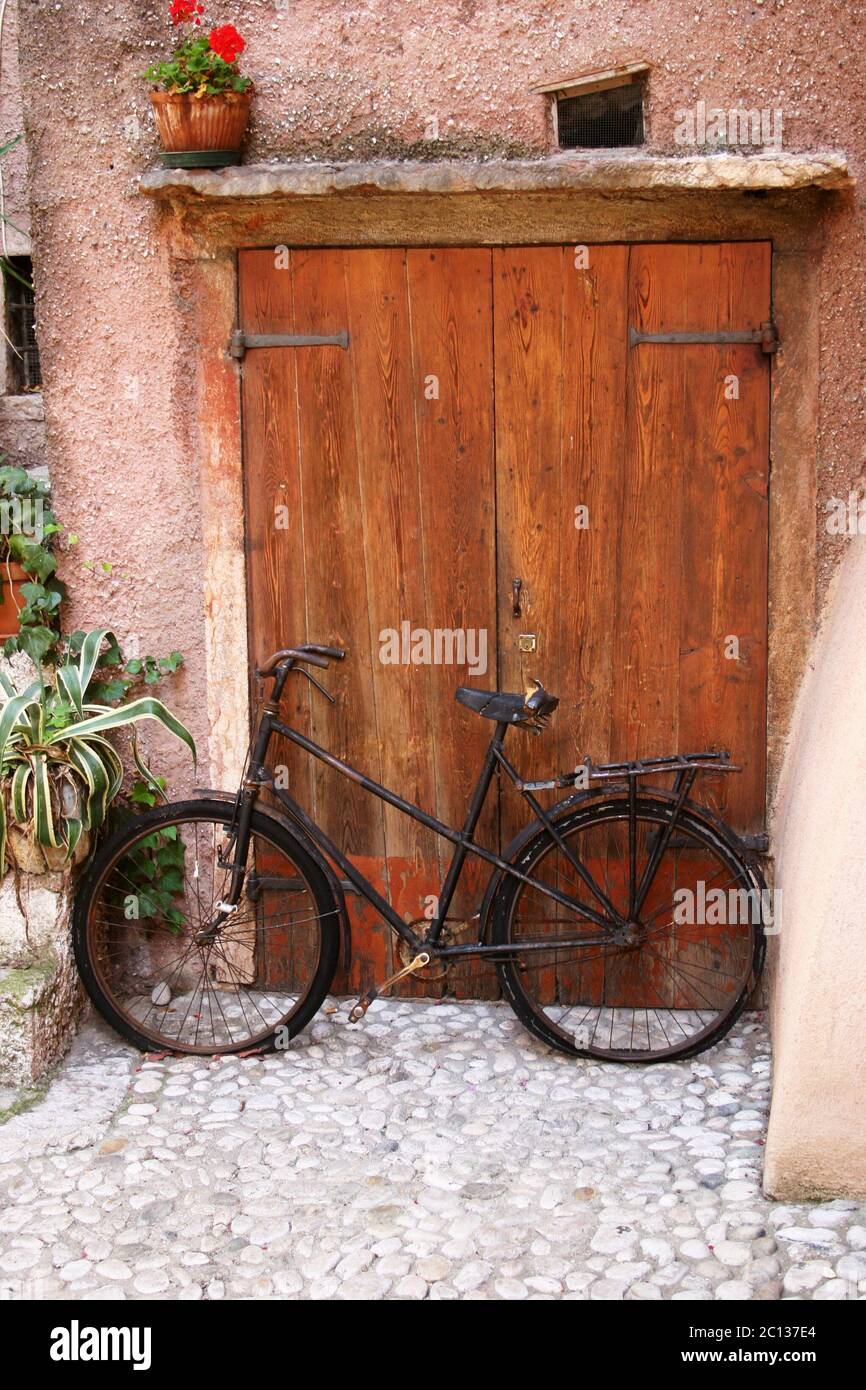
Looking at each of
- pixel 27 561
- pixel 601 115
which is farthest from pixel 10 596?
pixel 601 115

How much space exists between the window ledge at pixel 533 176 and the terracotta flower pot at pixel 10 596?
1361mm

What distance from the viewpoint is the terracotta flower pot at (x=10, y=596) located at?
15.7 ft

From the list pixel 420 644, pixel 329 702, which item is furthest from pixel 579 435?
pixel 329 702

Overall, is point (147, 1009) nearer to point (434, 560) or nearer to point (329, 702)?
point (329, 702)

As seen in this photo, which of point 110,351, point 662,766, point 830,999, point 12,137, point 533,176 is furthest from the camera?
point 12,137

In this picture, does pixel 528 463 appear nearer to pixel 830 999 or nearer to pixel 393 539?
pixel 393 539

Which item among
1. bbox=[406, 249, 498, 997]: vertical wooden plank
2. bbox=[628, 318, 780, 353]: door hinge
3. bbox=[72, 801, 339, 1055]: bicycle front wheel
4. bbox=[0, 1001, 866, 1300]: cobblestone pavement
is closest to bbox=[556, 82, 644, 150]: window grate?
bbox=[406, 249, 498, 997]: vertical wooden plank

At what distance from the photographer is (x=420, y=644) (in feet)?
15.7

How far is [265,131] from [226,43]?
0.97 ft

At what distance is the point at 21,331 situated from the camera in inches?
244

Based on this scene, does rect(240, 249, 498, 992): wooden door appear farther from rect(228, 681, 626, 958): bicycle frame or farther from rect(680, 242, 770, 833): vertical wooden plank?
rect(680, 242, 770, 833): vertical wooden plank

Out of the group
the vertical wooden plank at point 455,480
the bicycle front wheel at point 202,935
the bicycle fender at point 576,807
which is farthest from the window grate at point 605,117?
the bicycle front wheel at point 202,935

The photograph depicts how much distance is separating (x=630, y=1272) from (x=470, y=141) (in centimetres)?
341

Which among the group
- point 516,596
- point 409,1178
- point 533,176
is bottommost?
point 409,1178
